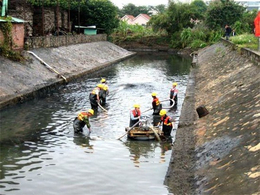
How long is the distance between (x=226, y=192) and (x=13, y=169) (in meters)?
6.82

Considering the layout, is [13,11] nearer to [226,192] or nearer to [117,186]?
[117,186]

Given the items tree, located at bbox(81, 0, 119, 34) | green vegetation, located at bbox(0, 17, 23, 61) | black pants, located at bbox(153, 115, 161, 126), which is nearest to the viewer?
black pants, located at bbox(153, 115, 161, 126)

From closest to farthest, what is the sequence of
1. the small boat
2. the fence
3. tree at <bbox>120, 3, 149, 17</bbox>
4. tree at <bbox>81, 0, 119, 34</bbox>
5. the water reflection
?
the water reflection → the small boat → the fence → tree at <bbox>81, 0, 119, 34</bbox> → tree at <bbox>120, 3, 149, 17</bbox>

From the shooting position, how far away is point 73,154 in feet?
45.3

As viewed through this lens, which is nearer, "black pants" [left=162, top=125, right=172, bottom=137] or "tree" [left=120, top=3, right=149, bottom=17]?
"black pants" [left=162, top=125, right=172, bottom=137]

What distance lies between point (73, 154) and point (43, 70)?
17.9 meters

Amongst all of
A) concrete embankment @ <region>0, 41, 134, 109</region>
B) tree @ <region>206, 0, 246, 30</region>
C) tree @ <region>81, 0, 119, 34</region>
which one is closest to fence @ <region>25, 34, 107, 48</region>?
concrete embankment @ <region>0, 41, 134, 109</region>

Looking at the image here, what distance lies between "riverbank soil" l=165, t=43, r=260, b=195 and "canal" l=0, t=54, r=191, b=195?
28.2 inches

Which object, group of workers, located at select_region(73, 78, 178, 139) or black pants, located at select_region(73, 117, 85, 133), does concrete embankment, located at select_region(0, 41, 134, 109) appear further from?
black pants, located at select_region(73, 117, 85, 133)

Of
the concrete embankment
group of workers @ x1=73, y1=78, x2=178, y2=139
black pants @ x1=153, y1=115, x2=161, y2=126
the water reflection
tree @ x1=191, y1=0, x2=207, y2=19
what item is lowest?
the water reflection

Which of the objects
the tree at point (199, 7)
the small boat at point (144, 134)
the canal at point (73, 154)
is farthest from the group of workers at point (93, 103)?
the tree at point (199, 7)

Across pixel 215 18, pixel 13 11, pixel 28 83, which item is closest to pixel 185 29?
pixel 215 18

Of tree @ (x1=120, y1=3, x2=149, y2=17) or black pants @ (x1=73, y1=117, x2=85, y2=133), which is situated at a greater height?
tree @ (x1=120, y1=3, x2=149, y2=17)

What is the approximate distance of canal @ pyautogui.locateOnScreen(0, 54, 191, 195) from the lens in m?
10.9
